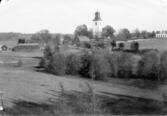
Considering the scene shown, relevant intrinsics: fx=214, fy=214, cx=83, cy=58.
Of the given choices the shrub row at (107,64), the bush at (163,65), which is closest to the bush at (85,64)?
the shrub row at (107,64)

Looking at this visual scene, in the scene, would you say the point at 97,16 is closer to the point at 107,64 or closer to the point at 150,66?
the point at 107,64

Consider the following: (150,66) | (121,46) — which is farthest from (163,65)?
(121,46)

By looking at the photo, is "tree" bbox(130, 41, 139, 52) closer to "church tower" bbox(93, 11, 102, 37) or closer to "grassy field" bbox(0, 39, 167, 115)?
"grassy field" bbox(0, 39, 167, 115)

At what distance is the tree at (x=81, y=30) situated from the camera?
236 cm

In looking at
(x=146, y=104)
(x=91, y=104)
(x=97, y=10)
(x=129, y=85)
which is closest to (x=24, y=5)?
(x=97, y=10)

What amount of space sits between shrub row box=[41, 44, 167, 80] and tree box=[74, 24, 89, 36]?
0.69ft

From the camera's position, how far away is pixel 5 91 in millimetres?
2172

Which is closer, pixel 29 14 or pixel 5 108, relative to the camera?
pixel 5 108

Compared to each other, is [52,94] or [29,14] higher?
[29,14]

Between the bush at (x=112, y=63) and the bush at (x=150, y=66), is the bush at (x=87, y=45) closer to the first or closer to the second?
the bush at (x=112, y=63)

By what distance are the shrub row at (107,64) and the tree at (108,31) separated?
0.19 meters

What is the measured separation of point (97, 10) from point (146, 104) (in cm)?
118

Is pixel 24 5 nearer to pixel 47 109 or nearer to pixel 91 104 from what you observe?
pixel 47 109

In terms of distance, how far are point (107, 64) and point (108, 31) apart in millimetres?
380
